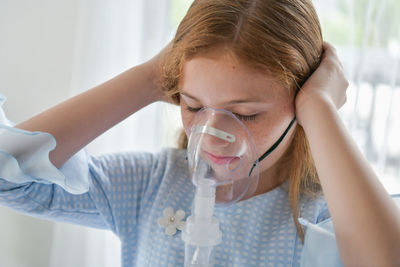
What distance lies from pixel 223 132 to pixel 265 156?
170 millimetres

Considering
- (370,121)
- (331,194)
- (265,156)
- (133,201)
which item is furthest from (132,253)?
(370,121)

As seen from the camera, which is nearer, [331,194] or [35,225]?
[331,194]

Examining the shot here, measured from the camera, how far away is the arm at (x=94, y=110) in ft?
2.99

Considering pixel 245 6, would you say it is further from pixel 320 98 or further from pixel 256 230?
pixel 256 230

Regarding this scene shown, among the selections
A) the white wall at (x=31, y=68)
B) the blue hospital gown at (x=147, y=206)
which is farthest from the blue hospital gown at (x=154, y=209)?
the white wall at (x=31, y=68)

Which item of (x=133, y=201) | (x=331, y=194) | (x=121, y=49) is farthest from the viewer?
(x=121, y=49)

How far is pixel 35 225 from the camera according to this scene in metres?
1.45

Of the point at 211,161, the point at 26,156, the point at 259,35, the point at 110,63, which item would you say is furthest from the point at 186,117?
the point at 110,63

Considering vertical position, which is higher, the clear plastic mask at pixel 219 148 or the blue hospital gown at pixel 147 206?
the clear plastic mask at pixel 219 148

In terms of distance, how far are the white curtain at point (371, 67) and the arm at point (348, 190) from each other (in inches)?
23.4

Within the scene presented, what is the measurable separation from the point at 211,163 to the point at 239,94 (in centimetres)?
15

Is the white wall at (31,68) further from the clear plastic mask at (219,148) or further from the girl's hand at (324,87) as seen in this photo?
the girl's hand at (324,87)

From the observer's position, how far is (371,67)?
1.40 m

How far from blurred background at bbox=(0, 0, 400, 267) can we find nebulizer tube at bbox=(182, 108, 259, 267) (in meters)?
0.52
